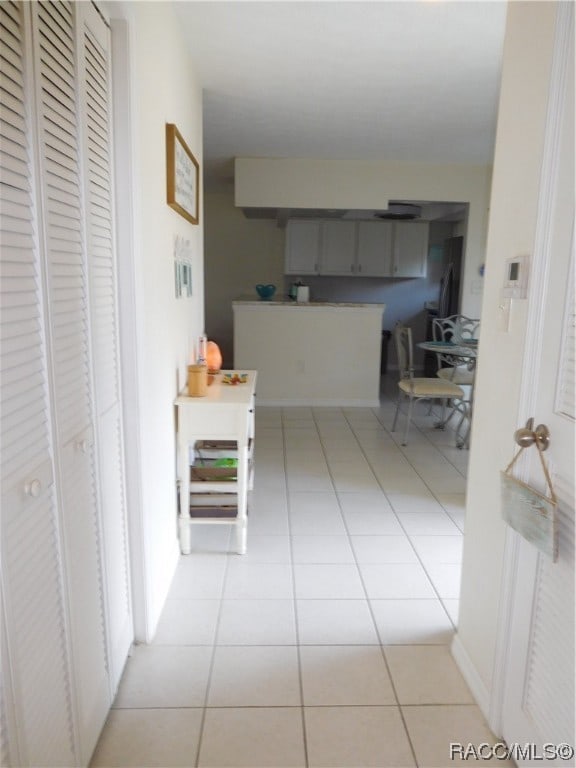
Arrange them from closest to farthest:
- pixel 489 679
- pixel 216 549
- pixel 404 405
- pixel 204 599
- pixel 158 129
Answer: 1. pixel 489 679
2. pixel 158 129
3. pixel 204 599
4. pixel 216 549
5. pixel 404 405

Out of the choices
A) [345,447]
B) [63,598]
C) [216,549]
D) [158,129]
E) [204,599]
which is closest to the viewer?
[63,598]

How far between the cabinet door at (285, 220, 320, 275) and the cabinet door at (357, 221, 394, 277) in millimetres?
560

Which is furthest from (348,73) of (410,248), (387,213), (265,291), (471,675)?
(410,248)

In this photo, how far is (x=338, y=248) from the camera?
21.5 ft

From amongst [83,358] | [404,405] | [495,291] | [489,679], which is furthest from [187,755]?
[404,405]

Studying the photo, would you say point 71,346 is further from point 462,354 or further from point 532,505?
point 462,354

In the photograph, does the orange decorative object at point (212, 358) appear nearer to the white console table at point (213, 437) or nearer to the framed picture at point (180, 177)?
the white console table at point (213, 437)

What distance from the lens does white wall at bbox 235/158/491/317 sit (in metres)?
5.06

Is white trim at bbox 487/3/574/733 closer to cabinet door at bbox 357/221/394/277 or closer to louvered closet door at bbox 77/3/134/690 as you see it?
louvered closet door at bbox 77/3/134/690

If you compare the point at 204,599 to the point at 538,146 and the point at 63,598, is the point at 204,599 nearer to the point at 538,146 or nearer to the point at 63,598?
the point at 63,598

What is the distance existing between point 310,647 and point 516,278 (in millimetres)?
1402

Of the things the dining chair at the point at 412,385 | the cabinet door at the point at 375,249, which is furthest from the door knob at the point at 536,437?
the cabinet door at the point at 375,249

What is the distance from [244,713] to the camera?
158 centimetres

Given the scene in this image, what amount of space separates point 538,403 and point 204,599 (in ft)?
4.97
